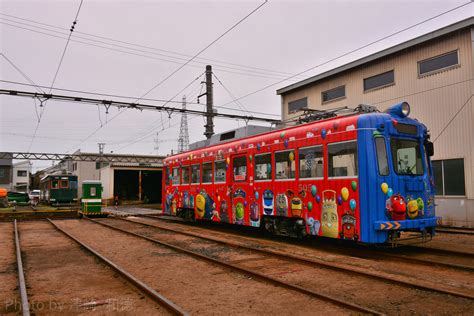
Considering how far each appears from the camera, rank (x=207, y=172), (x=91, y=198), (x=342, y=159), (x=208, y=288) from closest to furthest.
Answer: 1. (x=208, y=288)
2. (x=342, y=159)
3. (x=207, y=172)
4. (x=91, y=198)

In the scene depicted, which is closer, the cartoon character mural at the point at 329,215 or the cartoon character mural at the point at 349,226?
the cartoon character mural at the point at 349,226

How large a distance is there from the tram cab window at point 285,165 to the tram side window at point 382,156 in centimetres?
235

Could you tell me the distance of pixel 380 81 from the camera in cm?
1842

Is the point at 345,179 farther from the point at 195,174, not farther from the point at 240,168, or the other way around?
the point at 195,174

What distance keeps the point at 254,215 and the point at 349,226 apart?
380 cm

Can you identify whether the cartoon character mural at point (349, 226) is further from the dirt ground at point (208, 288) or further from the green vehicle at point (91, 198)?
the green vehicle at point (91, 198)

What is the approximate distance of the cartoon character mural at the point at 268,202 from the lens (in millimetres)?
10820

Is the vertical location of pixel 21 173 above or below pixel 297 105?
below

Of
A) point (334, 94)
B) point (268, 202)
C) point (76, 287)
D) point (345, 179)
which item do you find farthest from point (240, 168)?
point (334, 94)

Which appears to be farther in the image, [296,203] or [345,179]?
[296,203]

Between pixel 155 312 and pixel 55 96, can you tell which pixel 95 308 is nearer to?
pixel 155 312

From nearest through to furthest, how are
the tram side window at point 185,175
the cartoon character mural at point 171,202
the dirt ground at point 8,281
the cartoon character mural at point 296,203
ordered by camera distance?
the dirt ground at point 8,281, the cartoon character mural at point 296,203, the tram side window at point 185,175, the cartoon character mural at point 171,202

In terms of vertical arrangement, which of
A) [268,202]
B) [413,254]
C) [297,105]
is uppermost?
[297,105]

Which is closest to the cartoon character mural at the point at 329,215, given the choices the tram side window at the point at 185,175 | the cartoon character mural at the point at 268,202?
the cartoon character mural at the point at 268,202
